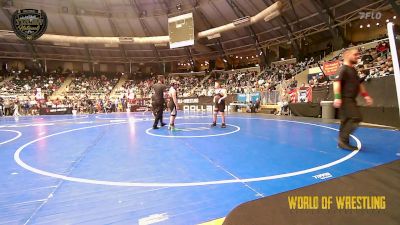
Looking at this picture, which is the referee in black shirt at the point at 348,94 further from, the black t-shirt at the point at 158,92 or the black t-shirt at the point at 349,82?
the black t-shirt at the point at 158,92

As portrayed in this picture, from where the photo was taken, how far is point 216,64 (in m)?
43.1

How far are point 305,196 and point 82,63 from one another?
44.6 metres

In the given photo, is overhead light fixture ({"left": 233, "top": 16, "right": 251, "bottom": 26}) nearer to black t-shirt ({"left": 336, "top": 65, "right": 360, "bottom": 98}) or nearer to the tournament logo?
the tournament logo

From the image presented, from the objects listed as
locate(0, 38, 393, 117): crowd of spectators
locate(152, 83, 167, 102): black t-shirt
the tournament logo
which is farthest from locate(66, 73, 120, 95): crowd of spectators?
locate(152, 83, 167, 102): black t-shirt

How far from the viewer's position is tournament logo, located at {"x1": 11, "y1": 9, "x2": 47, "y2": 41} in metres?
18.6

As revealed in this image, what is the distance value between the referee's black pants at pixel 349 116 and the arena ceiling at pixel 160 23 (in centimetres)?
1880

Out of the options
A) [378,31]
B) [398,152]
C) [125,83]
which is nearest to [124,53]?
[125,83]

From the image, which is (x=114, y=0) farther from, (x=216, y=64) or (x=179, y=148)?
(x=179, y=148)

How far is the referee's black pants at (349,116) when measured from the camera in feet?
15.7

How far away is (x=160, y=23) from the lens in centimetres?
3231

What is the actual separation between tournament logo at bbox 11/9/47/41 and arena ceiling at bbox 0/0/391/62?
9913mm

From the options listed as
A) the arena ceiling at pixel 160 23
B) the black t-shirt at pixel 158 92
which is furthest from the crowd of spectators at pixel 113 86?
the black t-shirt at pixel 158 92

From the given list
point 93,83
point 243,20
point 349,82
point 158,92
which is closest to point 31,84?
point 93,83

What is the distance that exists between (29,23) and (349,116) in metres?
22.6
